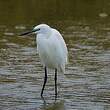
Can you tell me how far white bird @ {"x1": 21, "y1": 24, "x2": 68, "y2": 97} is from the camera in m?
10.2

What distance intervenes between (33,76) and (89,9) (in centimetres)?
1052

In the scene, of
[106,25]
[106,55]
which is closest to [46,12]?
[106,25]

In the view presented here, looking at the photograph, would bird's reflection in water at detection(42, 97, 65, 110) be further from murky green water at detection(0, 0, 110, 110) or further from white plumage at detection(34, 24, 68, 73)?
white plumage at detection(34, 24, 68, 73)

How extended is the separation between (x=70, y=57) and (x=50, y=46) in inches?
127

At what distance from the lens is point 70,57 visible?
13.5 m

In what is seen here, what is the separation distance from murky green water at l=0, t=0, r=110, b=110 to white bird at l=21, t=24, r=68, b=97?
53cm

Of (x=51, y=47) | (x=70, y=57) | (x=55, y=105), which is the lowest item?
(x=55, y=105)

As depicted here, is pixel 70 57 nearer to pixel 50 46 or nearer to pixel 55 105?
pixel 50 46

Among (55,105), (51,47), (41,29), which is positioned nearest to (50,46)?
(51,47)

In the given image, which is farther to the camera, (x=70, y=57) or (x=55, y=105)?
(x=70, y=57)

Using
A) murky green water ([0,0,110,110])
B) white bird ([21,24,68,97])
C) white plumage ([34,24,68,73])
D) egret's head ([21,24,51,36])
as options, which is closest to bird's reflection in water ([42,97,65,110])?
murky green water ([0,0,110,110])

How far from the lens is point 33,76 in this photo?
11633 millimetres

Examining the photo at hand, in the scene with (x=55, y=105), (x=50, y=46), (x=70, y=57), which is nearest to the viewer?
(x=55, y=105)

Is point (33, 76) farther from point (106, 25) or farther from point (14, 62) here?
point (106, 25)
